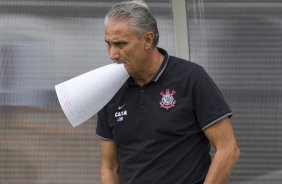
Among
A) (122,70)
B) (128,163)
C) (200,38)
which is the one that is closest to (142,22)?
(122,70)

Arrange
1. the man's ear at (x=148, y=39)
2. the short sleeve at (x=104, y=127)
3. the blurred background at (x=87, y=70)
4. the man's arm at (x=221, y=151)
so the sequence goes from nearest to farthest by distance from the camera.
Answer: the man's arm at (x=221, y=151) < the man's ear at (x=148, y=39) < the short sleeve at (x=104, y=127) < the blurred background at (x=87, y=70)

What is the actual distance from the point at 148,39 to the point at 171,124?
40cm

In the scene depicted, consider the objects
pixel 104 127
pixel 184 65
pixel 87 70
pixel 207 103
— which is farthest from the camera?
pixel 87 70

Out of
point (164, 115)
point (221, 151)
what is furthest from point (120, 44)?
point (221, 151)

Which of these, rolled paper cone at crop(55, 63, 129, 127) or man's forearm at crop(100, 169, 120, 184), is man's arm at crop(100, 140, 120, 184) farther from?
rolled paper cone at crop(55, 63, 129, 127)

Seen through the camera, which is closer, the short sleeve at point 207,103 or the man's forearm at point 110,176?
the short sleeve at point 207,103

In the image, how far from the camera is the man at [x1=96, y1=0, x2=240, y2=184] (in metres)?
3.25

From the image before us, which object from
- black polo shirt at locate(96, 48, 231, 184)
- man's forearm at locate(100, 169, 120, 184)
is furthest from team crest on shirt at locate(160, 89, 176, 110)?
man's forearm at locate(100, 169, 120, 184)

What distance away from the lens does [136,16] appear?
3.31 meters

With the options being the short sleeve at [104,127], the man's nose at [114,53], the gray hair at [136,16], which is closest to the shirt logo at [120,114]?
the short sleeve at [104,127]

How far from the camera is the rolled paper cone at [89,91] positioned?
10.9 feet

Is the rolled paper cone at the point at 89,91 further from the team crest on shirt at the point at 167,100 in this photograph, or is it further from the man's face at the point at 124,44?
the team crest on shirt at the point at 167,100

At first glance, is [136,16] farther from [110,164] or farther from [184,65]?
[110,164]

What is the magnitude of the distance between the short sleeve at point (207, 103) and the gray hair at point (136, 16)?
316mm
